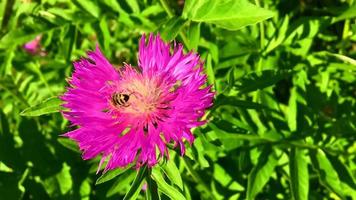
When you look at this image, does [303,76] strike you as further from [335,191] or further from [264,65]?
[335,191]

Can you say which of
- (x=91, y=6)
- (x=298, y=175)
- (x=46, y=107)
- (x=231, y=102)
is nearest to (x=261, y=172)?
(x=298, y=175)

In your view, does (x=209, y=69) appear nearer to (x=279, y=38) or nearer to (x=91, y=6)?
(x=279, y=38)

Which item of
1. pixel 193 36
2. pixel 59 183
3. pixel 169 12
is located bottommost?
pixel 59 183

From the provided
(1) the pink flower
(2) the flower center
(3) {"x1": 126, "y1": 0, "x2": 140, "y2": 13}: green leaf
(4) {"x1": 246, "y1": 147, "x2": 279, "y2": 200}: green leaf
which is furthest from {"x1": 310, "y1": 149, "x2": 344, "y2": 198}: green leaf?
(1) the pink flower

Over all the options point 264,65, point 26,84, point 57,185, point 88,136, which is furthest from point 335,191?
point 26,84

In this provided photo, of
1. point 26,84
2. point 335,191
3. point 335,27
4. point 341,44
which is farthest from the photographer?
point 335,27

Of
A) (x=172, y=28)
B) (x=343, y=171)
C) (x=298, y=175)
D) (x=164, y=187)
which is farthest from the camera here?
(x=343, y=171)

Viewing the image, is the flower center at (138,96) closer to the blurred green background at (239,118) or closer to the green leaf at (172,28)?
the green leaf at (172,28)

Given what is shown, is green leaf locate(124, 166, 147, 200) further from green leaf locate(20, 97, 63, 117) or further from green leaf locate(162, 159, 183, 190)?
green leaf locate(20, 97, 63, 117)
